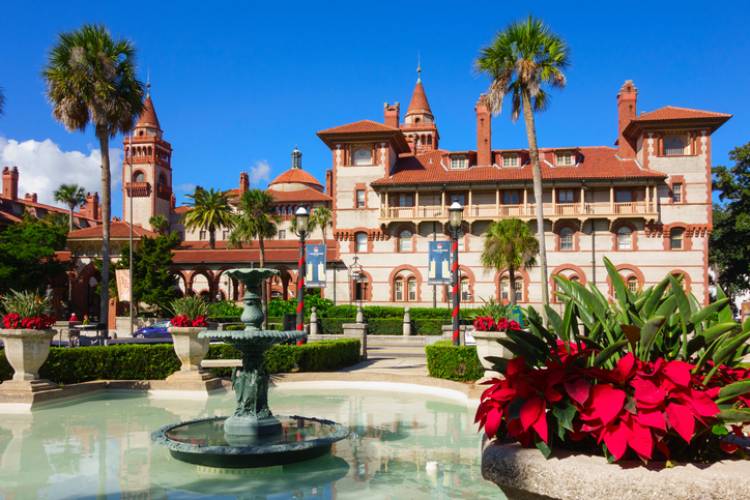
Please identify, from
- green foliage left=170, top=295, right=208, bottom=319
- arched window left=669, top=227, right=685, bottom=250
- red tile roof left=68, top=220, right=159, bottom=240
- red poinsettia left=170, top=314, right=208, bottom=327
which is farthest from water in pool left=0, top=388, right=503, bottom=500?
red tile roof left=68, top=220, right=159, bottom=240

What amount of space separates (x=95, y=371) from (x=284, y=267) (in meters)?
40.2

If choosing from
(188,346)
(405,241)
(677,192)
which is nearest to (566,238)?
(677,192)

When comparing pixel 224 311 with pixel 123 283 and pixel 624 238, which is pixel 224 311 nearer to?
pixel 123 283

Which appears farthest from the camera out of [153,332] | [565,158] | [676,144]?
[565,158]

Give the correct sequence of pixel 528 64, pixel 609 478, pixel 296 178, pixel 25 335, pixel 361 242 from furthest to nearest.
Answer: pixel 296 178 → pixel 361 242 → pixel 528 64 → pixel 25 335 → pixel 609 478

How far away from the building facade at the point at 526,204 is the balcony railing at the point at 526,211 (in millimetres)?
72

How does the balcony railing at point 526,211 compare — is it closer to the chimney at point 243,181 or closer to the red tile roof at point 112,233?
the red tile roof at point 112,233

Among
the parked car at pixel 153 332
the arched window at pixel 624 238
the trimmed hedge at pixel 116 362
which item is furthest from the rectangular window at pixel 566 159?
the trimmed hedge at pixel 116 362

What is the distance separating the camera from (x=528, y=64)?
89.5 feet

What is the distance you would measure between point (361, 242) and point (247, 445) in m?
40.5

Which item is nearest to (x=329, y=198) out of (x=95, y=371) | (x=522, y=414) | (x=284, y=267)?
(x=284, y=267)

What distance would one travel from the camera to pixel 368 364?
75.9 ft

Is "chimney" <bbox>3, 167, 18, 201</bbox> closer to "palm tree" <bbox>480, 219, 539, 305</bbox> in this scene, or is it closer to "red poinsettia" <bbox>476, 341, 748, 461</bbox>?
"palm tree" <bbox>480, 219, 539, 305</bbox>

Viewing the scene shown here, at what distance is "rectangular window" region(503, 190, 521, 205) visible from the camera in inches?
1858
